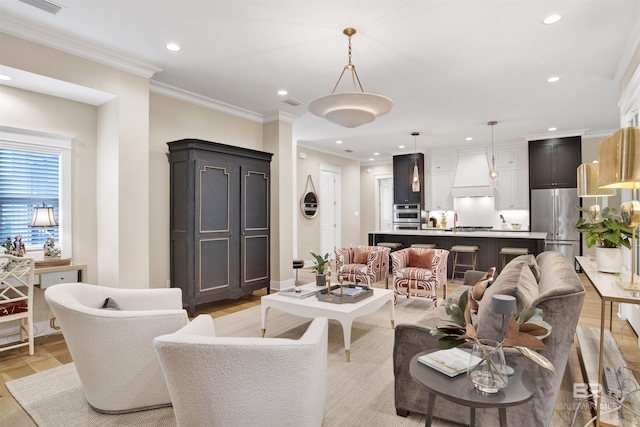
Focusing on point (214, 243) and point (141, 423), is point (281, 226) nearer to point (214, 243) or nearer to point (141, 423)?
point (214, 243)

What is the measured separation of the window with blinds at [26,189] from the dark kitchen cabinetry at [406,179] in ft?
23.5

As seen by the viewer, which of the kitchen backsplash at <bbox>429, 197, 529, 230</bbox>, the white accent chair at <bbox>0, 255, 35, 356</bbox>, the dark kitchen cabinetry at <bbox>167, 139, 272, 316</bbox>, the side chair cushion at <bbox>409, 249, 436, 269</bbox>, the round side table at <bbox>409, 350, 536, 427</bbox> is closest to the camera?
the round side table at <bbox>409, 350, 536, 427</bbox>

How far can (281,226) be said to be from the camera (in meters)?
5.60

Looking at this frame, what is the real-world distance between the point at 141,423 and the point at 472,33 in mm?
3928

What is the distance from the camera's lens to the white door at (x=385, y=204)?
33.8 ft

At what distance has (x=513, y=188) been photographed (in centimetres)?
793

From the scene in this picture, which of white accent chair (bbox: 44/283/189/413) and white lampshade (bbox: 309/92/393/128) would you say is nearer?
white accent chair (bbox: 44/283/189/413)

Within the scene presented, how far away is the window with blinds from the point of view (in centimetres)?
347

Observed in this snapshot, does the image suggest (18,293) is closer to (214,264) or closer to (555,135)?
(214,264)

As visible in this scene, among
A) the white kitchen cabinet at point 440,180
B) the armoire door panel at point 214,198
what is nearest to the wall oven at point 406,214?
the white kitchen cabinet at point 440,180

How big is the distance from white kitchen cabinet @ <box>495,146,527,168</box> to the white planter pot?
6.17 meters

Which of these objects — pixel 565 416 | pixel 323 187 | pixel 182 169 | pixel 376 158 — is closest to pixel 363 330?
pixel 565 416

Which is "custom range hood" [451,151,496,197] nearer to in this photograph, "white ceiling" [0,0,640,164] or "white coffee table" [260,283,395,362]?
"white ceiling" [0,0,640,164]

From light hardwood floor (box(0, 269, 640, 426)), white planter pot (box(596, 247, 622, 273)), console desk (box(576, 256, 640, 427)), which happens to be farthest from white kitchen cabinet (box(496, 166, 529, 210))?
white planter pot (box(596, 247, 622, 273))
